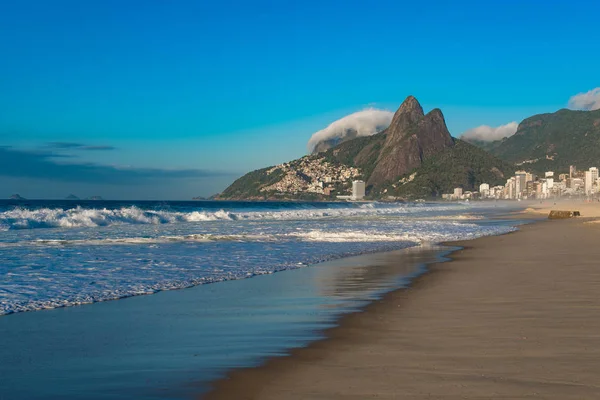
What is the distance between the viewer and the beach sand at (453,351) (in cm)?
495

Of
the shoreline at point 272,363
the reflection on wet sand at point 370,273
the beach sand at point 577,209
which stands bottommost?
the reflection on wet sand at point 370,273

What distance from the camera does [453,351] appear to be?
6.23 meters

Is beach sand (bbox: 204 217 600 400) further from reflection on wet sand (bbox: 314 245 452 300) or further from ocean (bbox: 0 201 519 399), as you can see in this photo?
reflection on wet sand (bbox: 314 245 452 300)

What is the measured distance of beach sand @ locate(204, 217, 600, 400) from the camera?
4.95 m

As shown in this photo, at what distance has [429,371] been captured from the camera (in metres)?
5.45

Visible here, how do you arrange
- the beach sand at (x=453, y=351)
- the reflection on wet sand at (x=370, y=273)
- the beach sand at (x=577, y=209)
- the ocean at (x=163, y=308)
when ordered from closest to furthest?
the beach sand at (x=453, y=351)
the ocean at (x=163, y=308)
the reflection on wet sand at (x=370, y=273)
the beach sand at (x=577, y=209)

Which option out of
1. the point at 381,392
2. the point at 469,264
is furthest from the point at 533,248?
the point at 381,392

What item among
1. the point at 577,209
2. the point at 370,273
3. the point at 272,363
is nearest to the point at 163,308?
the point at 272,363

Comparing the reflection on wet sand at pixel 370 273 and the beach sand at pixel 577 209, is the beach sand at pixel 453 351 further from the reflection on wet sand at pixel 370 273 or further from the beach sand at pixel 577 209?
the beach sand at pixel 577 209

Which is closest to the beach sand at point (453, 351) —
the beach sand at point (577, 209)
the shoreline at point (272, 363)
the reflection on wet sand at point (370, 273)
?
the shoreline at point (272, 363)

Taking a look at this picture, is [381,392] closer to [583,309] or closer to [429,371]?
[429,371]

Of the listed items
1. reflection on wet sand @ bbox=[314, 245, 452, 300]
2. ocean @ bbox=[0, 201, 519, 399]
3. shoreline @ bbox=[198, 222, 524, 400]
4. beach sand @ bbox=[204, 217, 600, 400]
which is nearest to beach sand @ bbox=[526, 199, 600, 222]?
reflection on wet sand @ bbox=[314, 245, 452, 300]

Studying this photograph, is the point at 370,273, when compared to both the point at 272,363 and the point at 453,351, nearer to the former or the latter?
the point at 453,351

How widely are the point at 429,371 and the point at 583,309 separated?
4.38 m
